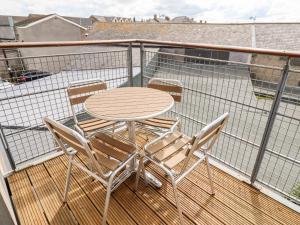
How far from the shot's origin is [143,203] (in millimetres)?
1925

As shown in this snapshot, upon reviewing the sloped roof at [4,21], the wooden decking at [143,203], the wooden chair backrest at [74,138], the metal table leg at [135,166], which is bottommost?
the wooden decking at [143,203]

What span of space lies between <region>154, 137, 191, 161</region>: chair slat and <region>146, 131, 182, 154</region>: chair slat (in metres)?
0.03

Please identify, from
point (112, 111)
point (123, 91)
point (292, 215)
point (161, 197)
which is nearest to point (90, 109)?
point (112, 111)

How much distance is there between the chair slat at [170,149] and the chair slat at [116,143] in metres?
0.23

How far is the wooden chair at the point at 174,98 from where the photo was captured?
2193mm

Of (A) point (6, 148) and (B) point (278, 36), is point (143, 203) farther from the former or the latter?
(B) point (278, 36)

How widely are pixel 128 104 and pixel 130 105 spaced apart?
0.03 metres

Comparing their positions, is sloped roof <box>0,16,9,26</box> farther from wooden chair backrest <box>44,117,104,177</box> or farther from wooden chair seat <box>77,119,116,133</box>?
wooden chair backrest <box>44,117,104,177</box>

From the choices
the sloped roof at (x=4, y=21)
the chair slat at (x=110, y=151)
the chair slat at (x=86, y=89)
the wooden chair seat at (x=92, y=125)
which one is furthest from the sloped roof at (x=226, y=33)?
the chair slat at (x=110, y=151)

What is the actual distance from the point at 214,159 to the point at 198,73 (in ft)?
3.78

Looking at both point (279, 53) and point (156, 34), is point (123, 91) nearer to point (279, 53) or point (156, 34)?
point (279, 53)

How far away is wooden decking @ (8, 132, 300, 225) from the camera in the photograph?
1.78 m

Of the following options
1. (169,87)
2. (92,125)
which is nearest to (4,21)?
(92,125)

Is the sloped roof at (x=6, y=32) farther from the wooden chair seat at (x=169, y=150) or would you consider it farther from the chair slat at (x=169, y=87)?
the wooden chair seat at (x=169, y=150)
